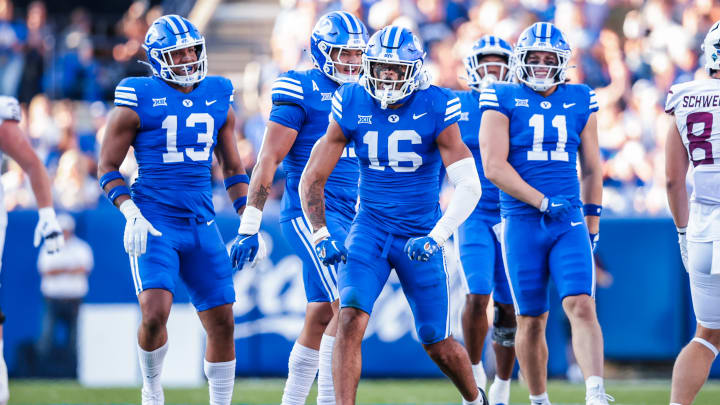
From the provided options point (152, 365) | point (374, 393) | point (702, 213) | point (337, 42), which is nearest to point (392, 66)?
point (337, 42)

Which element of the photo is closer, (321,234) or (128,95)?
(321,234)

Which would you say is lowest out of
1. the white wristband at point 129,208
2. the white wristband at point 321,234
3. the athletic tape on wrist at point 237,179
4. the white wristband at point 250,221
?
the white wristband at point 321,234

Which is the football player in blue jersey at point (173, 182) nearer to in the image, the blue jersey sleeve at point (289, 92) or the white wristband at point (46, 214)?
the blue jersey sleeve at point (289, 92)

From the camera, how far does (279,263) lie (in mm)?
9898

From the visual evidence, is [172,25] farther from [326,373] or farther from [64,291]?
[64,291]

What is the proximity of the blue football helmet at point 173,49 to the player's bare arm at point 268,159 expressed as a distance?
1.58 ft

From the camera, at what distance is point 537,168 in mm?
6078

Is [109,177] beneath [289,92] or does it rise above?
beneath

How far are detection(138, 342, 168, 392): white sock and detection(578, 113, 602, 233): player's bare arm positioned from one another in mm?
2447

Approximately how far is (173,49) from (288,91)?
25.2 inches

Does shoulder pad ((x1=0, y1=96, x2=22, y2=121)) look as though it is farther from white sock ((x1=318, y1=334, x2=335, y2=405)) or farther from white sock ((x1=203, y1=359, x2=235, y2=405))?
white sock ((x1=318, y1=334, x2=335, y2=405))

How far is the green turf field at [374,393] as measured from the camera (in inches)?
331

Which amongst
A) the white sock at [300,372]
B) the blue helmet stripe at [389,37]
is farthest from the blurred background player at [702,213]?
the white sock at [300,372]

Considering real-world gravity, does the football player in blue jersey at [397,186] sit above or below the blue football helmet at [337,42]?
below
